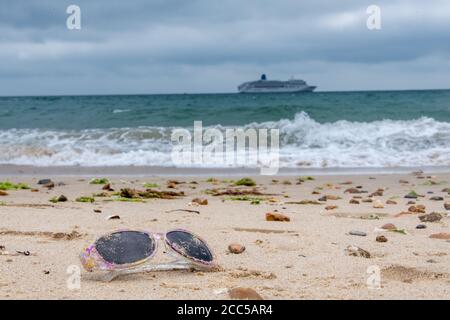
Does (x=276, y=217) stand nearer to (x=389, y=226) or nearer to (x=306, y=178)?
(x=389, y=226)

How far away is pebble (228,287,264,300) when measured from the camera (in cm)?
249

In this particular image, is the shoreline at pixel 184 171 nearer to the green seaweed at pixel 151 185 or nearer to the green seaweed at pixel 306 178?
the green seaweed at pixel 306 178

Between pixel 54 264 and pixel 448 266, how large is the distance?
2092 mm

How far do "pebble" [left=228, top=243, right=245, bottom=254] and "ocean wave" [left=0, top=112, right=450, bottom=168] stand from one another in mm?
7477

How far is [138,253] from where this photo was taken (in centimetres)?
279

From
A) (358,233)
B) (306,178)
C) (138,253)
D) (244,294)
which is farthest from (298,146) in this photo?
(244,294)

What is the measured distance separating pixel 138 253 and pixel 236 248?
0.87 metres

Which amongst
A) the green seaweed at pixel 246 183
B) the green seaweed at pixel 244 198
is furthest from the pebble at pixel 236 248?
the green seaweed at pixel 246 183

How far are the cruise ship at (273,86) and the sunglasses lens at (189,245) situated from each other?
230ft

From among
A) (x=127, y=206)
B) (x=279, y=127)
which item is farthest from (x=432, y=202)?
(x=279, y=127)

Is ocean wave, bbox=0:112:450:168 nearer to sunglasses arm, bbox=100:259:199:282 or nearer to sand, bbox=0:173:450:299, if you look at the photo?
sand, bbox=0:173:450:299

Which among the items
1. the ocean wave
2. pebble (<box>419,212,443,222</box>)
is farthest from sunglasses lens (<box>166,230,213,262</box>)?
the ocean wave

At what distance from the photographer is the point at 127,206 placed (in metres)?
5.66
